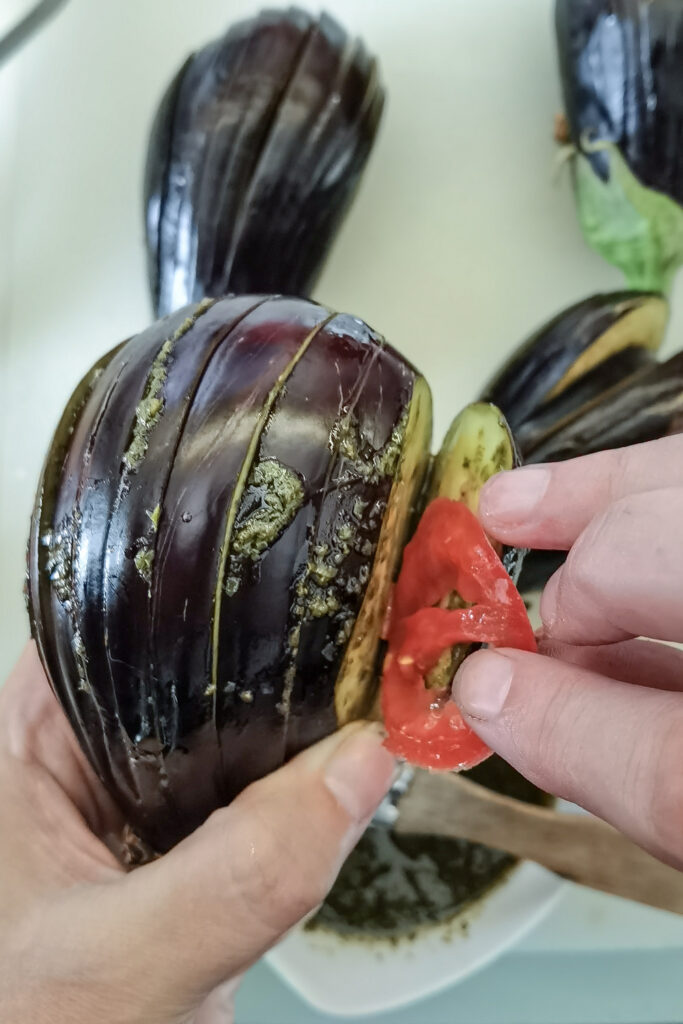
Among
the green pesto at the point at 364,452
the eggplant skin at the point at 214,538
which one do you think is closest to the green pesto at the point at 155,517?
the eggplant skin at the point at 214,538

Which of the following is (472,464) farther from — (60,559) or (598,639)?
(60,559)

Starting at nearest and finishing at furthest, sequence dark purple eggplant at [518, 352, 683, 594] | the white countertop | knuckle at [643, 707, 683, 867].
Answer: knuckle at [643, 707, 683, 867]
dark purple eggplant at [518, 352, 683, 594]
the white countertop

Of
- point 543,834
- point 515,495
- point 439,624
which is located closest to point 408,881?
point 543,834

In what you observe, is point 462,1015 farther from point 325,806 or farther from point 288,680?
point 288,680

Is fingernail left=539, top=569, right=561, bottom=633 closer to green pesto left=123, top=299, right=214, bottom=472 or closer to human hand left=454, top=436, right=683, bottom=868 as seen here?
human hand left=454, top=436, right=683, bottom=868

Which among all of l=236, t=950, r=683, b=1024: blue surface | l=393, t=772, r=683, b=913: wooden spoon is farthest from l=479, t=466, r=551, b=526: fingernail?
l=236, t=950, r=683, b=1024: blue surface

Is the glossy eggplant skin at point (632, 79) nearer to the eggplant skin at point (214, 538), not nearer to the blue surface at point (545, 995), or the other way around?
the eggplant skin at point (214, 538)

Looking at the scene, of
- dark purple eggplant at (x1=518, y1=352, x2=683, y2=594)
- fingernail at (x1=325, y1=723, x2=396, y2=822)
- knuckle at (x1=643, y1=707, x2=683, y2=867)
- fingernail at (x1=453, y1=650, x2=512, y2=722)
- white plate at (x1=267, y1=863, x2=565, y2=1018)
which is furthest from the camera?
white plate at (x1=267, y1=863, x2=565, y2=1018)
